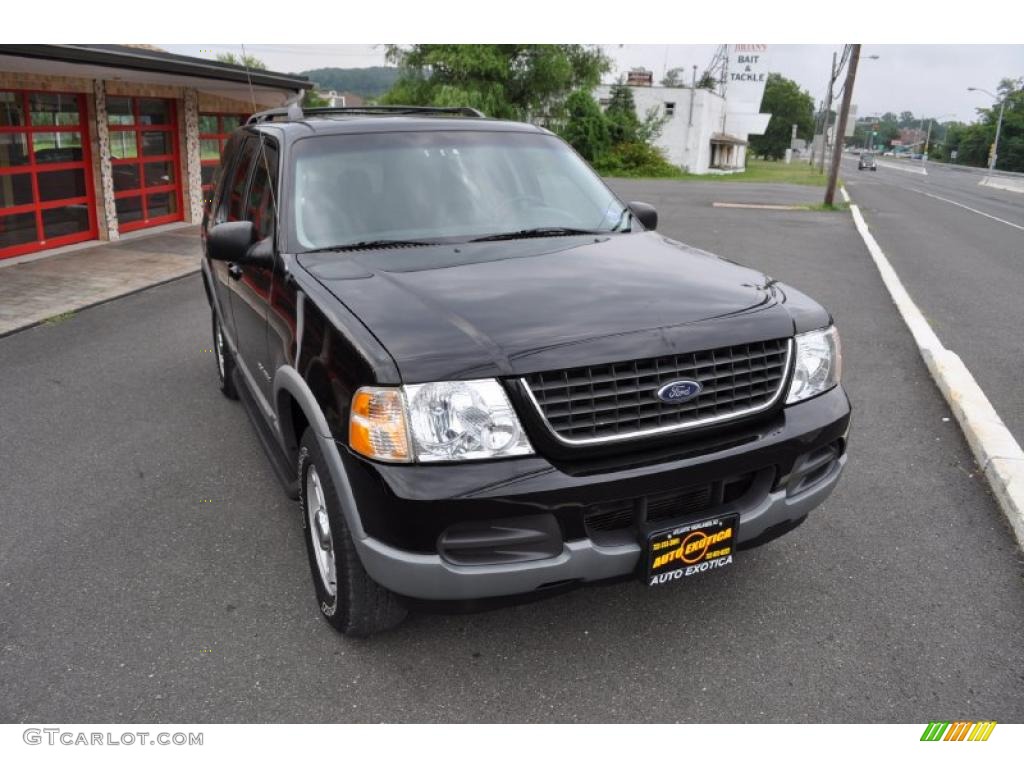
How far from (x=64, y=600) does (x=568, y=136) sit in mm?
51801

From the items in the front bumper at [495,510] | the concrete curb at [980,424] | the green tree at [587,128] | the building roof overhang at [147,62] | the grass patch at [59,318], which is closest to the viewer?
the front bumper at [495,510]

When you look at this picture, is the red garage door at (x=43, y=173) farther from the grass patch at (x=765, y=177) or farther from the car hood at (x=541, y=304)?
the grass patch at (x=765, y=177)

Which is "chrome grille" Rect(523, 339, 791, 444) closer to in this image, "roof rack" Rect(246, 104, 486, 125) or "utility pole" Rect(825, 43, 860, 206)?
"roof rack" Rect(246, 104, 486, 125)

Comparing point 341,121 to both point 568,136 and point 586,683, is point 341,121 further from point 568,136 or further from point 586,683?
point 568,136

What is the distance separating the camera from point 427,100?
46.6 m

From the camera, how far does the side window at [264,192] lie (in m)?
3.87

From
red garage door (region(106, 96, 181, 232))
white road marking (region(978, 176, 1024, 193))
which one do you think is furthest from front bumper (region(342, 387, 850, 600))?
white road marking (region(978, 176, 1024, 193))

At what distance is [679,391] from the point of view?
273cm

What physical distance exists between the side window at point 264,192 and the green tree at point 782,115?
133 meters

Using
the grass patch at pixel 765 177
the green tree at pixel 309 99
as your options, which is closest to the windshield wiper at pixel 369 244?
the green tree at pixel 309 99

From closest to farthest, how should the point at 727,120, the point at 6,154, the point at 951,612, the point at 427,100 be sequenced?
the point at 951,612
the point at 6,154
the point at 427,100
the point at 727,120

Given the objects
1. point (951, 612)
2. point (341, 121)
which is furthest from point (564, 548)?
point (341, 121)

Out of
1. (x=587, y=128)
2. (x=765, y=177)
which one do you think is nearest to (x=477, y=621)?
(x=587, y=128)

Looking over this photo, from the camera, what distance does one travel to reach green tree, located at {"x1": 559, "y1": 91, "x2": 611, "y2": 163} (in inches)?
2044
